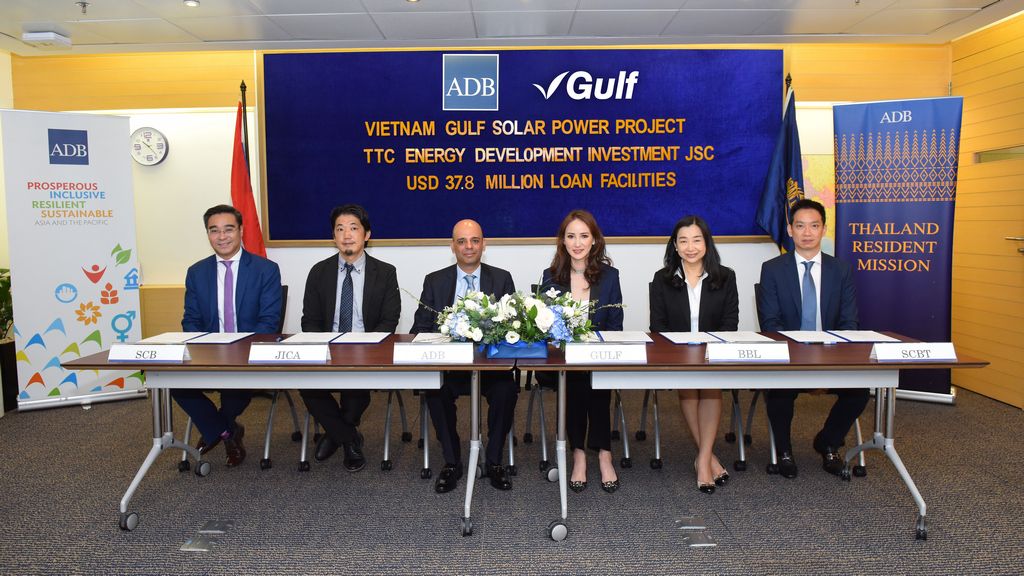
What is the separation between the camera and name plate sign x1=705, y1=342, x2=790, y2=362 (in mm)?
2488

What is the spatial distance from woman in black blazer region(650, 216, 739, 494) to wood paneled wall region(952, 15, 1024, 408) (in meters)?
2.65

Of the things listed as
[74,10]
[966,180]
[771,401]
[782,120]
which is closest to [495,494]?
[771,401]

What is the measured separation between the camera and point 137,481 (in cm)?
273

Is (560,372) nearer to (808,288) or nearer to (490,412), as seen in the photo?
(490,412)

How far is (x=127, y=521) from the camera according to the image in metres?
2.66

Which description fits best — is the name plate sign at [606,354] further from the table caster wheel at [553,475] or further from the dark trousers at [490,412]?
the table caster wheel at [553,475]

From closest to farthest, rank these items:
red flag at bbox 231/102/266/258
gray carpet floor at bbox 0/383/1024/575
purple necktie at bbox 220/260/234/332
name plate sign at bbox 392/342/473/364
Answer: gray carpet floor at bbox 0/383/1024/575
name plate sign at bbox 392/342/473/364
purple necktie at bbox 220/260/234/332
red flag at bbox 231/102/266/258

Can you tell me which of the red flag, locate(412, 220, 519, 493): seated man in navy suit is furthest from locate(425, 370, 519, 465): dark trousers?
the red flag

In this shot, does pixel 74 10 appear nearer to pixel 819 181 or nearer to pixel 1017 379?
pixel 819 181

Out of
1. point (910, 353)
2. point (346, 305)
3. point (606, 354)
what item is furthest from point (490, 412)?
point (910, 353)

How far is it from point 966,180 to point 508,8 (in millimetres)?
3734

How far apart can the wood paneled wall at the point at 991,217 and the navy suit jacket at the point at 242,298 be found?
489cm

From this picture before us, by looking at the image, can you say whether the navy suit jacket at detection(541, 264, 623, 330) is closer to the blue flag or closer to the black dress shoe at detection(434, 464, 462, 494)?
the black dress shoe at detection(434, 464, 462, 494)

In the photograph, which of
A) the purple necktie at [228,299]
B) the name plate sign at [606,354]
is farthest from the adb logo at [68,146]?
the name plate sign at [606,354]
